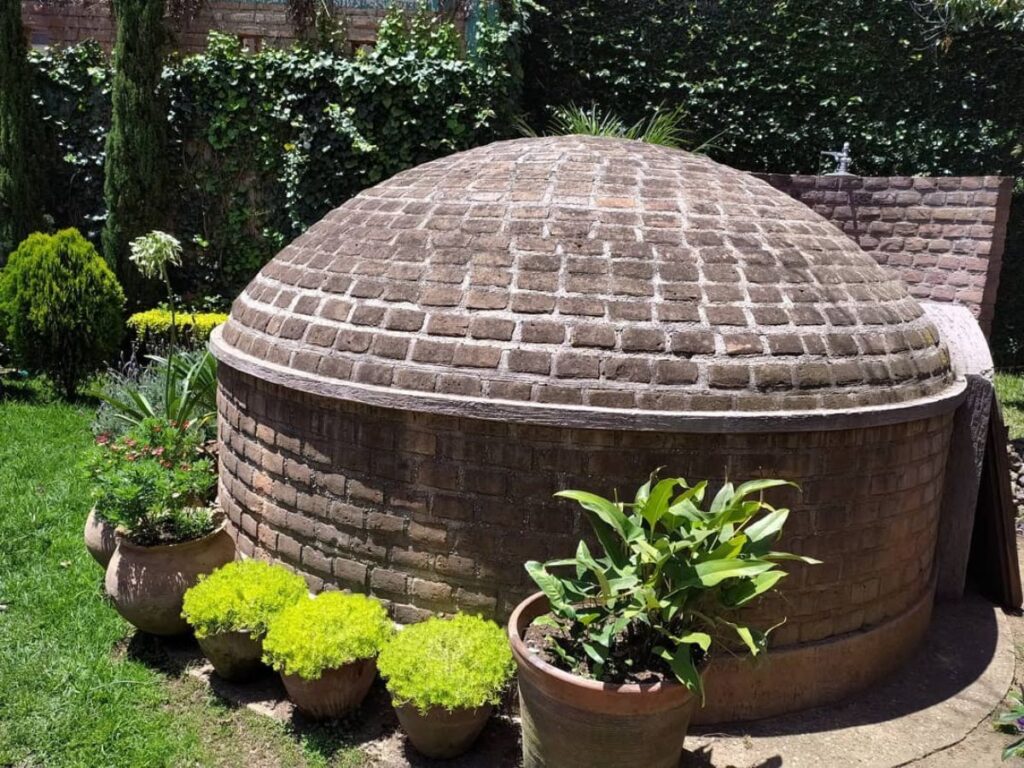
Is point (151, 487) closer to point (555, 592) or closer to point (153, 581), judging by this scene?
point (153, 581)

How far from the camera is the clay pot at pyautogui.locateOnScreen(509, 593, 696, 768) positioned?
10.4ft

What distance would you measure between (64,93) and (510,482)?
10118 mm

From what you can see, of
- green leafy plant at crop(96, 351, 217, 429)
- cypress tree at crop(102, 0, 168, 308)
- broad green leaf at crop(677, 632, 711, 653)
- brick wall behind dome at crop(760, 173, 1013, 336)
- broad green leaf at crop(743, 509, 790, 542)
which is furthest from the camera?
cypress tree at crop(102, 0, 168, 308)

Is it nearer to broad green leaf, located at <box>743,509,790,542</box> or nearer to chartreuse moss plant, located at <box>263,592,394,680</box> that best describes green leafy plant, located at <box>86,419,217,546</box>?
chartreuse moss plant, located at <box>263,592,394,680</box>

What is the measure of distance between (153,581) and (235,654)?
27.5 inches

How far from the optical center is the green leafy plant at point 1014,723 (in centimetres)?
346

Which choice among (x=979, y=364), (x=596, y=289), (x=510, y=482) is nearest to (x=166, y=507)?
(x=510, y=482)

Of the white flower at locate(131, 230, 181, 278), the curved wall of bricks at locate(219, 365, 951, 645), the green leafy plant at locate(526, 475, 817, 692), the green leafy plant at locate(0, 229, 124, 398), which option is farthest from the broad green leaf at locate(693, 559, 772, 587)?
the green leafy plant at locate(0, 229, 124, 398)

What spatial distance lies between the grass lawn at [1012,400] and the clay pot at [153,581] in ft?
26.7

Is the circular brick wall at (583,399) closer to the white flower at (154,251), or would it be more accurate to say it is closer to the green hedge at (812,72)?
the white flower at (154,251)

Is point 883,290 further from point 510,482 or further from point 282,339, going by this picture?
point 282,339

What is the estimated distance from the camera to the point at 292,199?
10.6m

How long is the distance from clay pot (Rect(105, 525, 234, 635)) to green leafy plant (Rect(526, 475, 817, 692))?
2.16 m

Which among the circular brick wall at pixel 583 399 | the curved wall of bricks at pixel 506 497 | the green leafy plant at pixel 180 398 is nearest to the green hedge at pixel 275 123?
the green leafy plant at pixel 180 398
